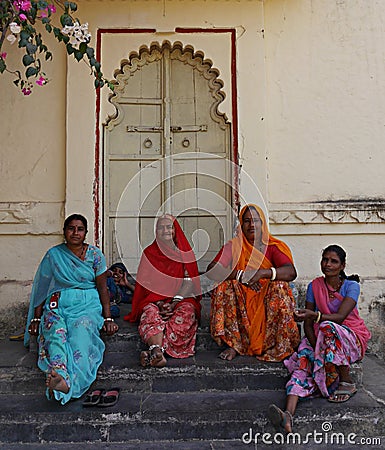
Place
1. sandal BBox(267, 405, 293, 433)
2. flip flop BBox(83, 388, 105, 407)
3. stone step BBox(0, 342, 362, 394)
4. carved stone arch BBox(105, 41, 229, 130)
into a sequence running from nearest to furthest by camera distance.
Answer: sandal BBox(267, 405, 293, 433)
flip flop BBox(83, 388, 105, 407)
stone step BBox(0, 342, 362, 394)
carved stone arch BBox(105, 41, 229, 130)

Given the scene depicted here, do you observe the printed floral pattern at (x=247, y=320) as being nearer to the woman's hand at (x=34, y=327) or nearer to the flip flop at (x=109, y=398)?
the flip flop at (x=109, y=398)

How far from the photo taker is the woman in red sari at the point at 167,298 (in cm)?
401

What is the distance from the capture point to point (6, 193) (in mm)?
5500

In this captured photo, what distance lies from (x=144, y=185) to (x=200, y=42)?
169 cm

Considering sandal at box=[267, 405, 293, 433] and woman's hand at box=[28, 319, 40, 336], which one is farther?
woman's hand at box=[28, 319, 40, 336]

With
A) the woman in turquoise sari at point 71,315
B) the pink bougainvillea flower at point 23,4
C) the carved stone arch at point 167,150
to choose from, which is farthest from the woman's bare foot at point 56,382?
the pink bougainvillea flower at point 23,4

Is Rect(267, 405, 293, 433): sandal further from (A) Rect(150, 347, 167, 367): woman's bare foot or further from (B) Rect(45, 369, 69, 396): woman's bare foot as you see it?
(B) Rect(45, 369, 69, 396): woman's bare foot

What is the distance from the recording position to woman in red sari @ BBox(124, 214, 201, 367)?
13.2 ft

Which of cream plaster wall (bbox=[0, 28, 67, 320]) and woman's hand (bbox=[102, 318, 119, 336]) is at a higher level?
cream plaster wall (bbox=[0, 28, 67, 320])

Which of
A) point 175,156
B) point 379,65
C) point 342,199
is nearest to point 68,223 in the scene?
point 175,156

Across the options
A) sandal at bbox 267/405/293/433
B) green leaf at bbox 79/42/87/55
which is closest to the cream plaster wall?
green leaf at bbox 79/42/87/55

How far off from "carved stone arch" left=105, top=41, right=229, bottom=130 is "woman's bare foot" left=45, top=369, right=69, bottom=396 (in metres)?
3.09

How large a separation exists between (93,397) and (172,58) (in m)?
3.90

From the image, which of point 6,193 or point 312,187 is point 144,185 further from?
point 312,187
